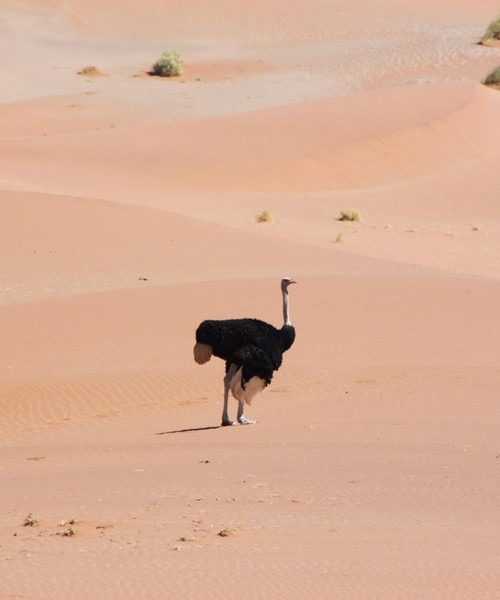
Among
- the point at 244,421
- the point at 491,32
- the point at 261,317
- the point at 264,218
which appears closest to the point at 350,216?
the point at 264,218

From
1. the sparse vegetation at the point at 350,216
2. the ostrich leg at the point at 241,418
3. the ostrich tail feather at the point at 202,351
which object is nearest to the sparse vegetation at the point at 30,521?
the ostrich tail feather at the point at 202,351

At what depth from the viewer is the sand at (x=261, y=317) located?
7.53 m

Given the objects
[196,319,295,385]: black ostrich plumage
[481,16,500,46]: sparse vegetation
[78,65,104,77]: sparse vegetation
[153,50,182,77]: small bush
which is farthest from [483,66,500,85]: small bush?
[196,319,295,385]: black ostrich plumage

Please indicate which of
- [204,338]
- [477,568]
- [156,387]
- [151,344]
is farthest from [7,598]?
[151,344]

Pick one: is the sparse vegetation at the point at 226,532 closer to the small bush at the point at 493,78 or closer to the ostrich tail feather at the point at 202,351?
the ostrich tail feather at the point at 202,351

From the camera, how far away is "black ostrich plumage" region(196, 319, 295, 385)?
1184cm

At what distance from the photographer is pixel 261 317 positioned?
1820 centimetres

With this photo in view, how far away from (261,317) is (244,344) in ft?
20.8

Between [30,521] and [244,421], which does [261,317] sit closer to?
[244,421]

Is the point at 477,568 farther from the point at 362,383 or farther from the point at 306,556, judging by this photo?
the point at 362,383

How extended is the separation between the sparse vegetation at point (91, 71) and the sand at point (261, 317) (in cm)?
445

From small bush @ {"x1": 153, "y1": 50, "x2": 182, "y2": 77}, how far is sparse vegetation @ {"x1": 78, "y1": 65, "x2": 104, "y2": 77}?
2510 mm

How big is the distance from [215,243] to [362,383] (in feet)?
32.9

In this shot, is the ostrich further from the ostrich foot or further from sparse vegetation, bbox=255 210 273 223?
sparse vegetation, bbox=255 210 273 223
